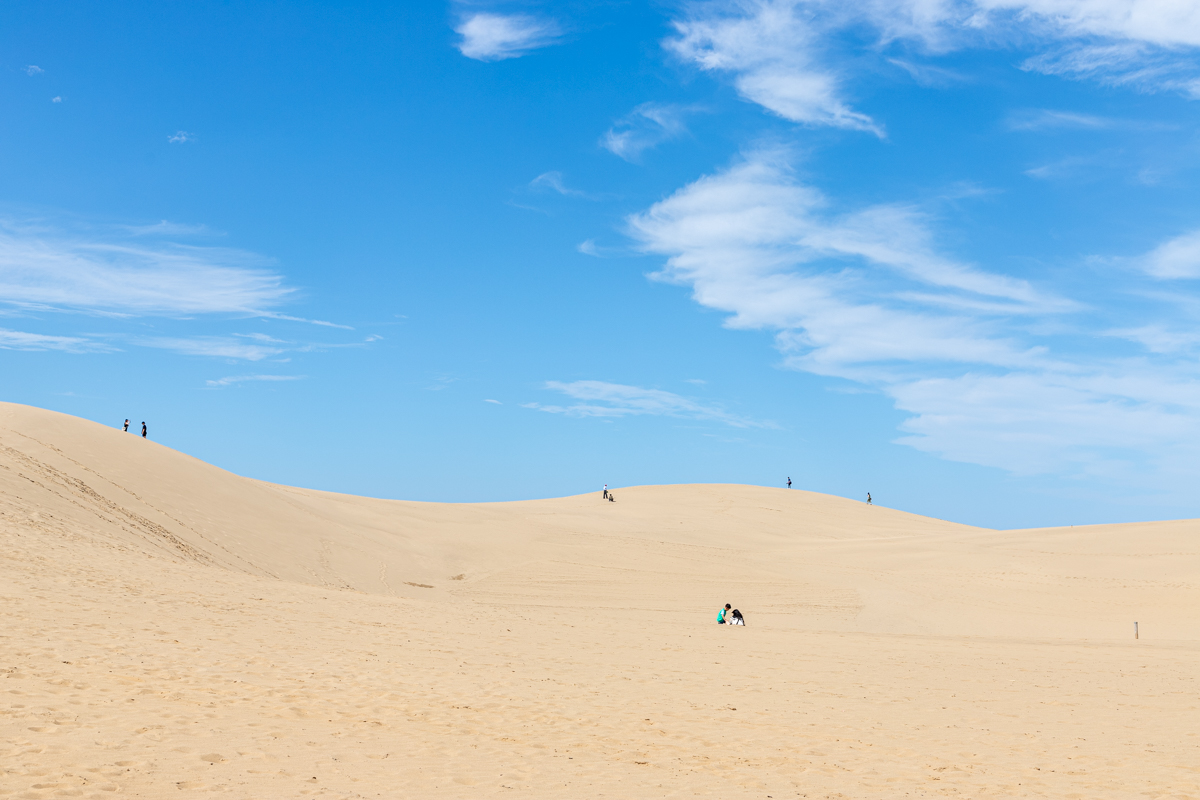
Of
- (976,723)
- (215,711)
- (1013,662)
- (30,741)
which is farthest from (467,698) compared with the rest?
(1013,662)

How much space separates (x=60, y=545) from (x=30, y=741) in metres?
12.0

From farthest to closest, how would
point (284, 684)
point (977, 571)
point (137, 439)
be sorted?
1. point (977, 571)
2. point (137, 439)
3. point (284, 684)

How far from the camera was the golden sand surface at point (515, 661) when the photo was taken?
26.3 ft

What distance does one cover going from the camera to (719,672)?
45.5 feet

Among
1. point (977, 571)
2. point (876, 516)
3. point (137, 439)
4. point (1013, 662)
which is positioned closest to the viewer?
point (1013, 662)

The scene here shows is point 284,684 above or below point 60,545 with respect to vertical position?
below

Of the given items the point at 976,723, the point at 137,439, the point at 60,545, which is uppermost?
the point at 137,439

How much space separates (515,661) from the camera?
44.5ft

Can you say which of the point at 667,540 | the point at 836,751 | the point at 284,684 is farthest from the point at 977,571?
the point at 284,684

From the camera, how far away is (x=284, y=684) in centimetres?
1062

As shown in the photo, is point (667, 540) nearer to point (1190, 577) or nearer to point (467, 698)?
point (1190, 577)

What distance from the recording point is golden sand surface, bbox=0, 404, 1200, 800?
26.3 ft

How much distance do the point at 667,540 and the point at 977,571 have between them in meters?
12.2

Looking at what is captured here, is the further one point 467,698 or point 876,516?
point 876,516
